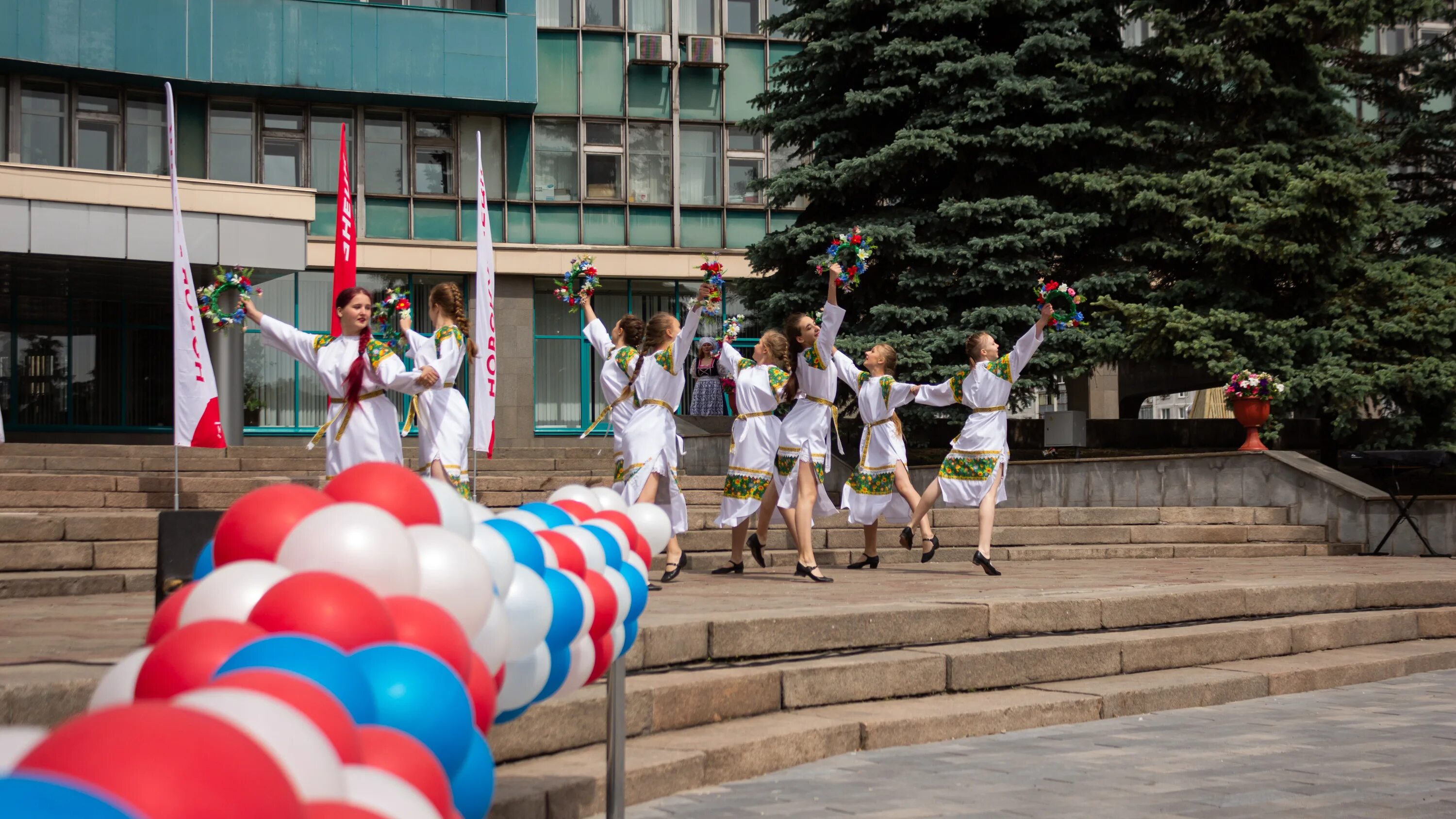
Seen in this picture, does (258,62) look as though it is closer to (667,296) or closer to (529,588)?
(667,296)

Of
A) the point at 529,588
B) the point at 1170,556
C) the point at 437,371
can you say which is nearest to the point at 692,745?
the point at 529,588

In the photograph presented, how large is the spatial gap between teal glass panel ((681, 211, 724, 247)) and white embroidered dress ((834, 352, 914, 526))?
17.2 m

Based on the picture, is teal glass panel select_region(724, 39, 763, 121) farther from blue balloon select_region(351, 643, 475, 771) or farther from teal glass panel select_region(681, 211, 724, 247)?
blue balloon select_region(351, 643, 475, 771)

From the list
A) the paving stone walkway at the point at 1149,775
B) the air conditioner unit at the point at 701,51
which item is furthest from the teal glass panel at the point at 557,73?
the paving stone walkway at the point at 1149,775

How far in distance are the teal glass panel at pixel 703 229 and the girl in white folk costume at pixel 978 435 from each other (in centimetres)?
1737

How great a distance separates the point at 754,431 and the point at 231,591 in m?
8.92

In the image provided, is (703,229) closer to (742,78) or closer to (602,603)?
(742,78)

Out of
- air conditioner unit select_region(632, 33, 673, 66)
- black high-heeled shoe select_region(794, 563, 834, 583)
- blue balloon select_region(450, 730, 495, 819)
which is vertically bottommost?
black high-heeled shoe select_region(794, 563, 834, 583)

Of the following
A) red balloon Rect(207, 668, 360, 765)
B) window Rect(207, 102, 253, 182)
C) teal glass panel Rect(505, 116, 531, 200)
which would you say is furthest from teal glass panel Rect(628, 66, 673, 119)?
red balloon Rect(207, 668, 360, 765)

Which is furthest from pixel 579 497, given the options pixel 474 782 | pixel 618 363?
pixel 618 363

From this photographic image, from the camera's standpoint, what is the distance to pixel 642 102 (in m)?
28.7

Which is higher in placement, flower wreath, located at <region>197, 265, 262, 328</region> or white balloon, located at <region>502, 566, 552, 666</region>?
flower wreath, located at <region>197, 265, 262, 328</region>

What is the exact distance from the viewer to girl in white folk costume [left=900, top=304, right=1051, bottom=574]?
1168cm

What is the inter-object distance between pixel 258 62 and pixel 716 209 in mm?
9340
